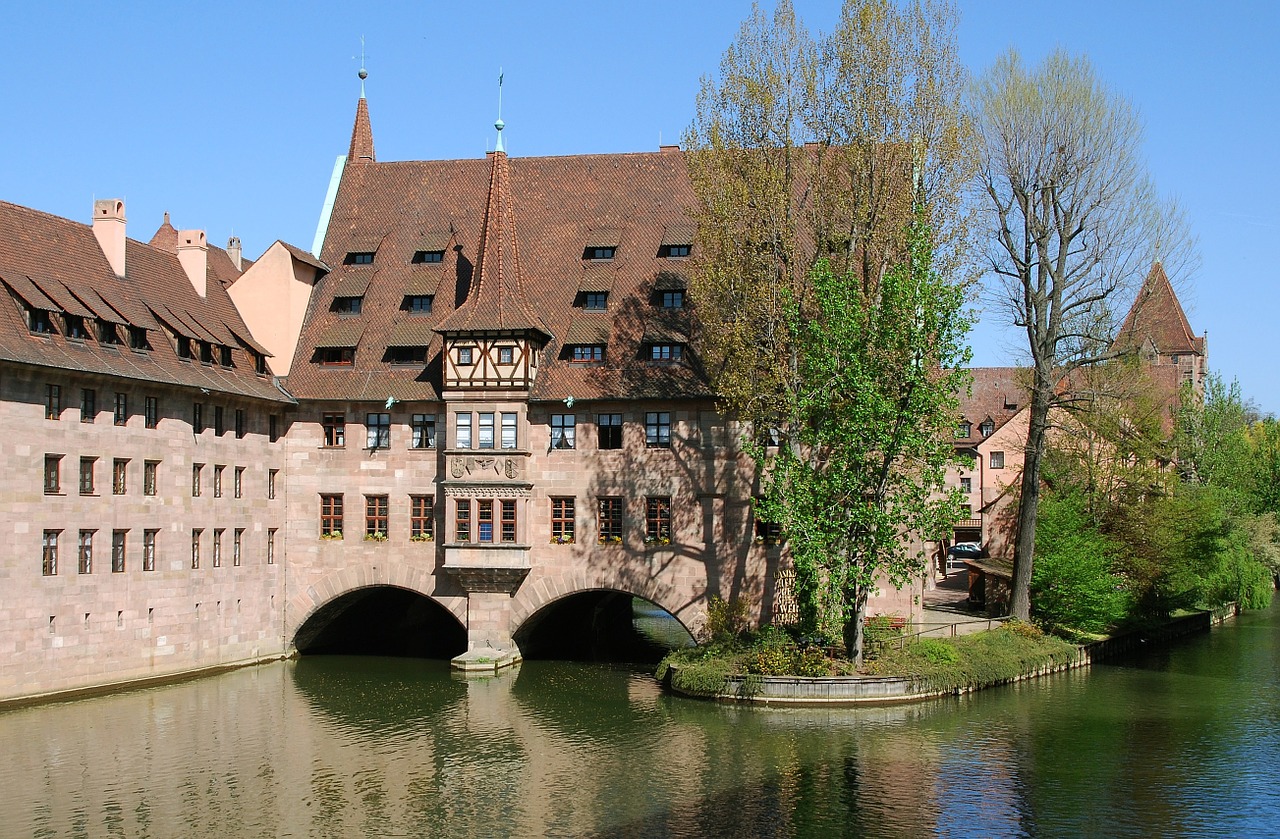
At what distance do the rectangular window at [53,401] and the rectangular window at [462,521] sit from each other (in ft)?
37.4

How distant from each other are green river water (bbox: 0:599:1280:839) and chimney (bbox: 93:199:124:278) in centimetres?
1237

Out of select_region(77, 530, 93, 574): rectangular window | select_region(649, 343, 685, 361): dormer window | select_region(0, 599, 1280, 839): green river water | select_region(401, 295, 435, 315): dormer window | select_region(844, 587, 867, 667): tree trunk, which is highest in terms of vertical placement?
select_region(401, 295, 435, 315): dormer window

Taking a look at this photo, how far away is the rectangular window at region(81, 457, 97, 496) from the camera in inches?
1385

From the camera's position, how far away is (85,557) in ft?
115

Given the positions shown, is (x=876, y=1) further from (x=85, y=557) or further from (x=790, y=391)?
(x=85, y=557)

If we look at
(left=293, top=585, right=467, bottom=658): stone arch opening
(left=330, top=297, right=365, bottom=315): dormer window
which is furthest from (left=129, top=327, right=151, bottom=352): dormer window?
(left=293, top=585, right=467, bottom=658): stone arch opening

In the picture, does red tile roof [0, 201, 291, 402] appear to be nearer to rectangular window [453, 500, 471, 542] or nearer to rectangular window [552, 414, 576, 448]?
rectangular window [453, 500, 471, 542]

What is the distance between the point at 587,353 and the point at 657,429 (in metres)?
3.40

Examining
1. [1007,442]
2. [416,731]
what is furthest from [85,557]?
[1007,442]

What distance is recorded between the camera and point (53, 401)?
113 ft

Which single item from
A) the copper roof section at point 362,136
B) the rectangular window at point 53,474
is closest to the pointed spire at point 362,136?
the copper roof section at point 362,136

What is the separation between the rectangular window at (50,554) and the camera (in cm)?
3391

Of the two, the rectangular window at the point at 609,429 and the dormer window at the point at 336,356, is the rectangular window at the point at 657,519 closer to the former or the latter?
the rectangular window at the point at 609,429

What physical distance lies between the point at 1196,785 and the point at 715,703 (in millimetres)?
12311
